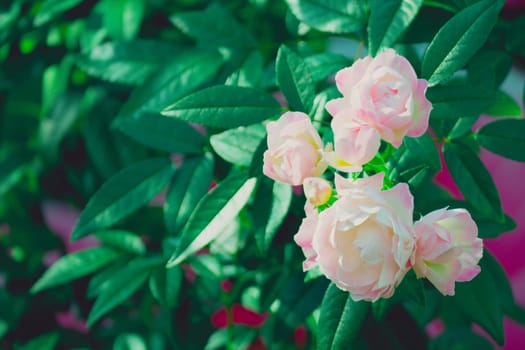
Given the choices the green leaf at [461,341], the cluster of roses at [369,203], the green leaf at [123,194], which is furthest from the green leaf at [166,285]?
the green leaf at [461,341]

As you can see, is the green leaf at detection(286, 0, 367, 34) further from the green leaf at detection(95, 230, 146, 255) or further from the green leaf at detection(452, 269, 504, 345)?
the green leaf at detection(95, 230, 146, 255)

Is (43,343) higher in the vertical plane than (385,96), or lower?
lower

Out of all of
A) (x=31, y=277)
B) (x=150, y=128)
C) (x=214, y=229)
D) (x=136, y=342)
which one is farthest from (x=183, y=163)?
(x=31, y=277)

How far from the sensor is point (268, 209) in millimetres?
661

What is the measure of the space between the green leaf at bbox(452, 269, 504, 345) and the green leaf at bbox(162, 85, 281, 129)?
0.27m

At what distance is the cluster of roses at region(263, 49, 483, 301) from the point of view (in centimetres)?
49

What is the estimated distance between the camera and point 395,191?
0.50 meters

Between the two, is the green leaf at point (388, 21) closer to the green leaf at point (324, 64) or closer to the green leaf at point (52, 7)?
the green leaf at point (324, 64)

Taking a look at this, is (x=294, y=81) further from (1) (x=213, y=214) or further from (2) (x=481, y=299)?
(2) (x=481, y=299)

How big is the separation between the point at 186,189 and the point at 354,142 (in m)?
0.31

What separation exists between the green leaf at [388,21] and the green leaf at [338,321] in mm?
231

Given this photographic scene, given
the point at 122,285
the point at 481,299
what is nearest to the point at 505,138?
the point at 481,299

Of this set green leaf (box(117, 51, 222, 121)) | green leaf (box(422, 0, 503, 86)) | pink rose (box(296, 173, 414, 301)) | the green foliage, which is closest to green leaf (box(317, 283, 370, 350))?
the green foliage

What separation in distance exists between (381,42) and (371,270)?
0.77 feet
